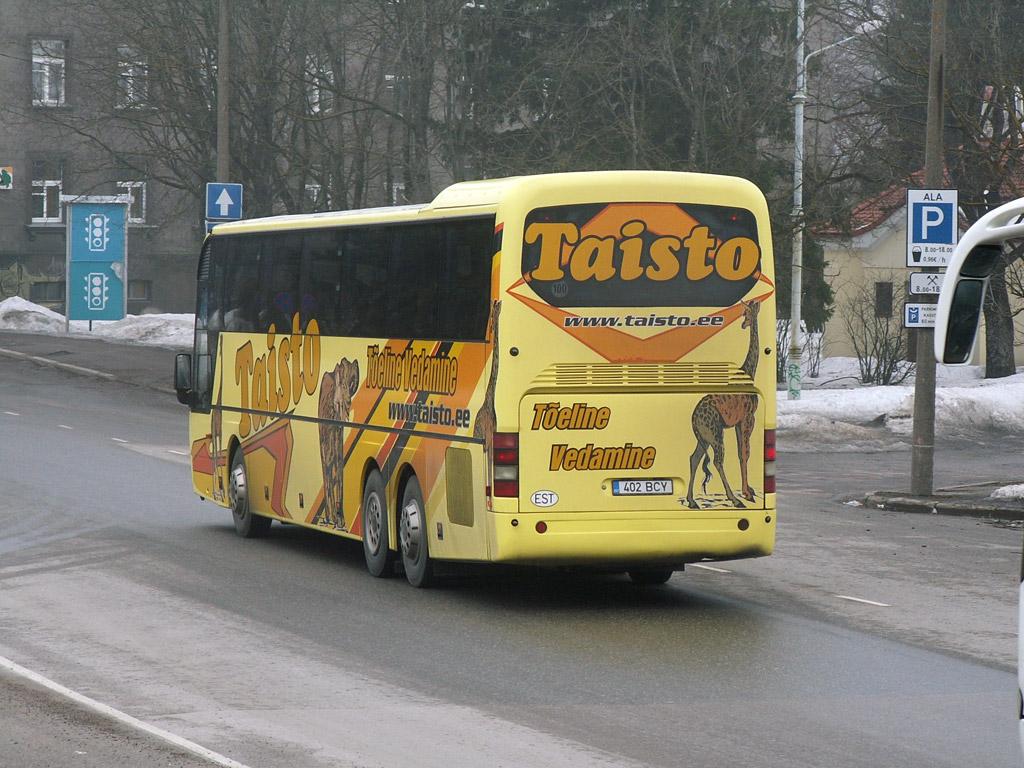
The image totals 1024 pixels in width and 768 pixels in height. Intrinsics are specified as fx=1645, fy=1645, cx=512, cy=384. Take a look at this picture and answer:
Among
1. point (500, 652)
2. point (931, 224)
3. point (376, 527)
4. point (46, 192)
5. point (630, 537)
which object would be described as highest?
point (46, 192)

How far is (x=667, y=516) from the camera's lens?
36.5ft

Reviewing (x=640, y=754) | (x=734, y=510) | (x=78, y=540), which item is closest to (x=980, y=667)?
(x=734, y=510)

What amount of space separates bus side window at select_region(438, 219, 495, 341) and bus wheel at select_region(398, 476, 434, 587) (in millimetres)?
1282

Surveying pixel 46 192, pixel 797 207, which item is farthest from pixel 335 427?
pixel 46 192

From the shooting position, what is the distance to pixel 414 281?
12.5 m

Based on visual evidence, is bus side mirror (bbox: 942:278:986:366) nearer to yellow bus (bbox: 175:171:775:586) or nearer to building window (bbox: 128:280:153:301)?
yellow bus (bbox: 175:171:775:586)

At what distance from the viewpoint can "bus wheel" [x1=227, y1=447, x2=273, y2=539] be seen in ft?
51.6

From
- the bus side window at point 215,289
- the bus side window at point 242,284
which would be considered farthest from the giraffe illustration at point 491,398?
the bus side window at point 215,289

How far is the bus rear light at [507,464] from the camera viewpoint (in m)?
10.9

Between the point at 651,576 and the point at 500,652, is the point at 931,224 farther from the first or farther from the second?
the point at 500,652

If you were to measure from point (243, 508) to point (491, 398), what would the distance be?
5504 mm

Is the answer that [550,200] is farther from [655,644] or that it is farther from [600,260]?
[655,644]

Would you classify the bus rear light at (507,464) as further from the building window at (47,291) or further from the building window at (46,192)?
the building window at (47,291)

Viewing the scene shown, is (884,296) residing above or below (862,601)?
above
